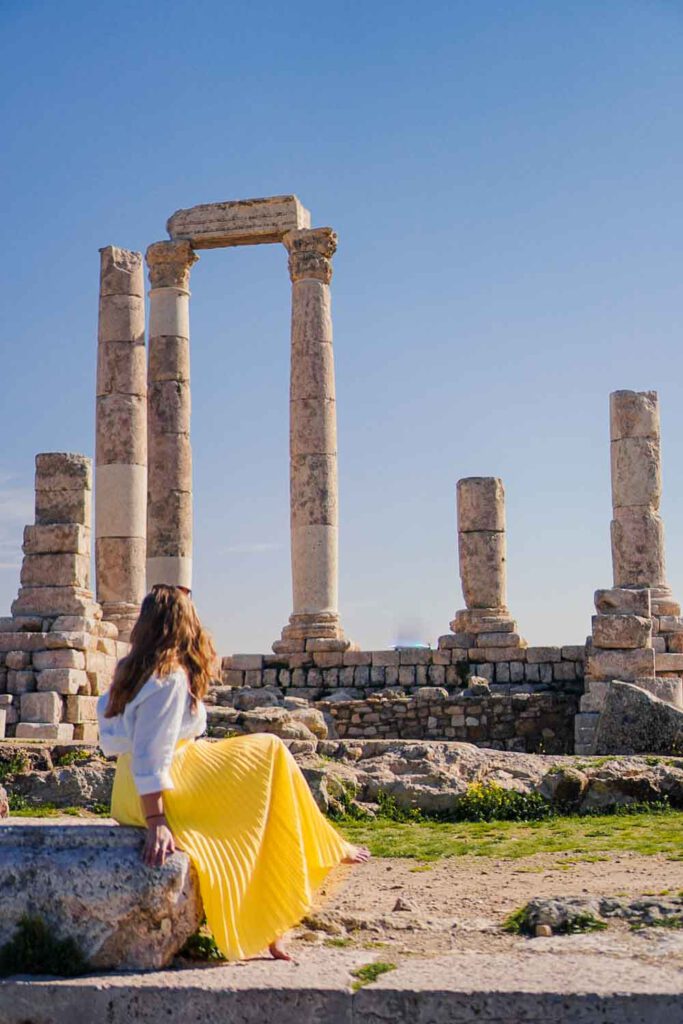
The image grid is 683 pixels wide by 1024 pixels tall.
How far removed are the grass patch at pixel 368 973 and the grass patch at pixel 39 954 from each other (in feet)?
3.60

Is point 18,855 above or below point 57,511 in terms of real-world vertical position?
below

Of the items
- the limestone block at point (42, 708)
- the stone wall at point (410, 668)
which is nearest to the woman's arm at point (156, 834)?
the limestone block at point (42, 708)

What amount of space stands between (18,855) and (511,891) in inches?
126

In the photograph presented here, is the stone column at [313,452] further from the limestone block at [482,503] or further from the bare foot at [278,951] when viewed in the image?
the bare foot at [278,951]

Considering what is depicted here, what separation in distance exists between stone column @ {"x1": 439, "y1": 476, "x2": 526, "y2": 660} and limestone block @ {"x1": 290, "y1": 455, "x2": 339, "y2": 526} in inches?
91.2

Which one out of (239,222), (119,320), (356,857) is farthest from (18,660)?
(356,857)

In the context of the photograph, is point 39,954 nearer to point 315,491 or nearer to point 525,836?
point 525,836

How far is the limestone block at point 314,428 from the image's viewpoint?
82.4 ft

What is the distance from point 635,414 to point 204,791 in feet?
64.1

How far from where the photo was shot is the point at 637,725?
49.0ft

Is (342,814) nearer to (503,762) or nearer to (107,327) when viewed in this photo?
(503,762)

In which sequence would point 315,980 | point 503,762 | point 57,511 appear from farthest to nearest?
point 57,511, point 503,762, point 315,980

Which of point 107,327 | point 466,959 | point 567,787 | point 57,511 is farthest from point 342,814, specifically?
point 107,327

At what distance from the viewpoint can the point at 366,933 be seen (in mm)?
6309
